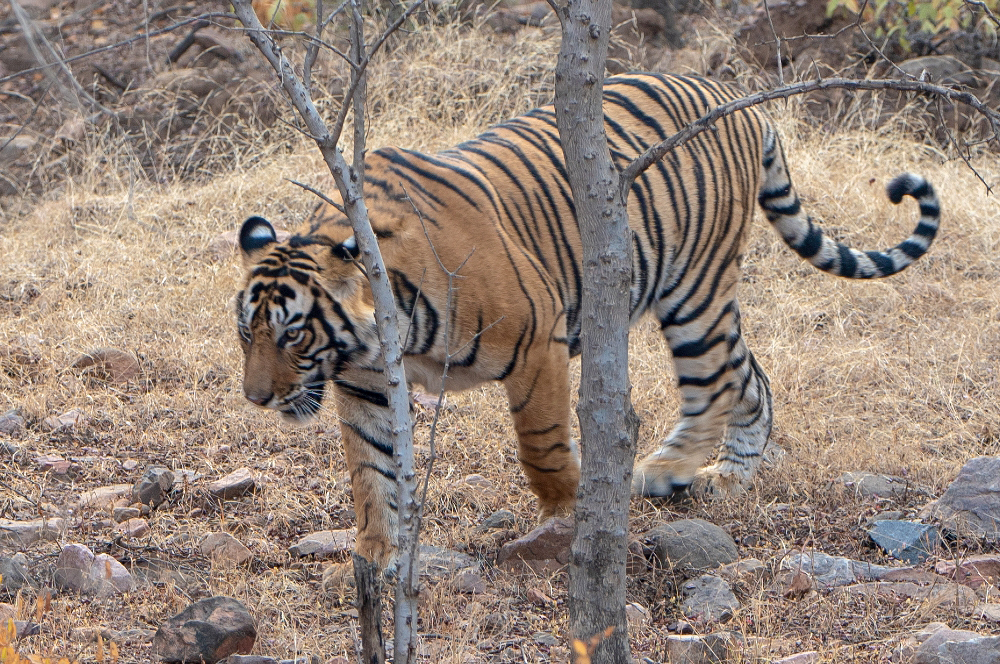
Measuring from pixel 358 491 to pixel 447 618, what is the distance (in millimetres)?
585

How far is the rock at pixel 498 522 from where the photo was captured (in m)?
3.70

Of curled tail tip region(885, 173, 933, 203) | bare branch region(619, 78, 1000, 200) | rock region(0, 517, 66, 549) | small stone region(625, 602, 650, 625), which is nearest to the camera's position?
bare branch region(619, 78, 1000, 200)

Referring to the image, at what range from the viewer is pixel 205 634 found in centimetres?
269

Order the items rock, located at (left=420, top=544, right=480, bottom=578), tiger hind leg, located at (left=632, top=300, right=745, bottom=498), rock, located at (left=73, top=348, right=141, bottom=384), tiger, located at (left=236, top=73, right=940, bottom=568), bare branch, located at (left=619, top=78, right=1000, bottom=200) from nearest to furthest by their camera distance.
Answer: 1. bare branch, located at (left=619, top=78, right=1000, bottom=200)
2. tiger, located at (left=236, top=73, right=940, bottom=568)
3. rock, located at (left=420, top=544, right=480, bottom=578)
4. tiger hind leg, located at (left=632, top=300, right=745, bottom=498)
5. rock, located at (left=73, top=348, right=141, bottom=384)

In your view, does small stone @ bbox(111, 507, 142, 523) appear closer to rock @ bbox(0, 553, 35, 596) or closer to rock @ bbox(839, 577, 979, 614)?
rock @ bbox(0, 553, 35, 596)

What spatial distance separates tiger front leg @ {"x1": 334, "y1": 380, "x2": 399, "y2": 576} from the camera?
3.42 metres

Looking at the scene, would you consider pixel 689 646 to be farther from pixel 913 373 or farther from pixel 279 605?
pixel 913 373

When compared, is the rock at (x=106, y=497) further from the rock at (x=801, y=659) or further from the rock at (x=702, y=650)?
the rock at (x=801, y=659)

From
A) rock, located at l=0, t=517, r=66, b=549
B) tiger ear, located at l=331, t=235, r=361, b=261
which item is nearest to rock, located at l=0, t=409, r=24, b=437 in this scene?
rock, located at l=0, t=517, r=66, b=549

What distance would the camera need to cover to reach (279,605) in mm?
3098

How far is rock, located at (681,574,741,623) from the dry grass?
7 centimetres

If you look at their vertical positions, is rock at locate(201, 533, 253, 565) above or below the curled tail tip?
below

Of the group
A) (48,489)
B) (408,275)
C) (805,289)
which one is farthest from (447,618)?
(805,289)

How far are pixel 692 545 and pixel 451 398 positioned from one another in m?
1.76
